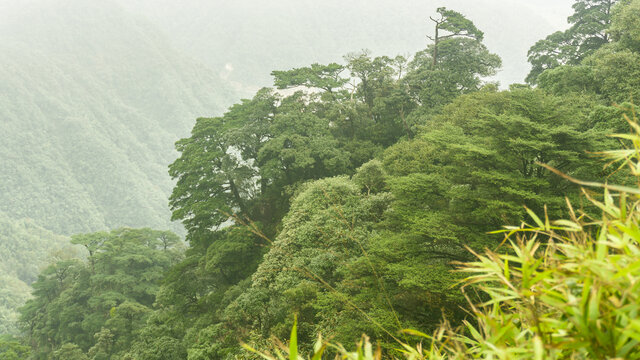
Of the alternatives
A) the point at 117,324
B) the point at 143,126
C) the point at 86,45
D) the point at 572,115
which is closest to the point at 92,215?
the point at 143,126

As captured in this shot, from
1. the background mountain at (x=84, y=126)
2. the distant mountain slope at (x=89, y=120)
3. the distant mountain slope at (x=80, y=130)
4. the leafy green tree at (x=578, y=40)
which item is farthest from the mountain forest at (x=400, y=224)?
the distant mountain slope at (x=89, y=120)

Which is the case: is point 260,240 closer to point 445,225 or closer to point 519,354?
point 445,225

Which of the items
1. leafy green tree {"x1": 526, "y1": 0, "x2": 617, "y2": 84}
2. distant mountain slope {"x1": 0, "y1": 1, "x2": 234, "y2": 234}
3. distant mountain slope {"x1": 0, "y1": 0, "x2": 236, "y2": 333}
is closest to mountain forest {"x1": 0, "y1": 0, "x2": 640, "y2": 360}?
leafy green tree {"x1": 526, "y1": 0, "x2": 617, "y2": 84}

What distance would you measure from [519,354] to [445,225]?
595 centimetres

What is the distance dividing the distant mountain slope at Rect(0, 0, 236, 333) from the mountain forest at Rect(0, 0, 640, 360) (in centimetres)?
4572

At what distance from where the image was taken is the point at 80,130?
133125mm

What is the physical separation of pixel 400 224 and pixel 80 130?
16073 cm

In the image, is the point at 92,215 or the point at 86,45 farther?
the point at 86,45

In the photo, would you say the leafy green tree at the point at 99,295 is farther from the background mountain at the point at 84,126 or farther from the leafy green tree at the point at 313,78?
the background mountain at the point at 84,126

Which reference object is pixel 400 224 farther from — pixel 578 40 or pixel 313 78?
pixel 578 40

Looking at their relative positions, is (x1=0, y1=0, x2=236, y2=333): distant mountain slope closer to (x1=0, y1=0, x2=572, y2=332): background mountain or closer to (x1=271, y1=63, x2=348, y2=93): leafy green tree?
(x1=0, y1=0, x2=572, y2=332): background mountain

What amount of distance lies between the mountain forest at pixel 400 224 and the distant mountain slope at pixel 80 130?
45721 mm

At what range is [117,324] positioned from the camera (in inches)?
873

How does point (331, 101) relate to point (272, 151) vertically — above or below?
above
